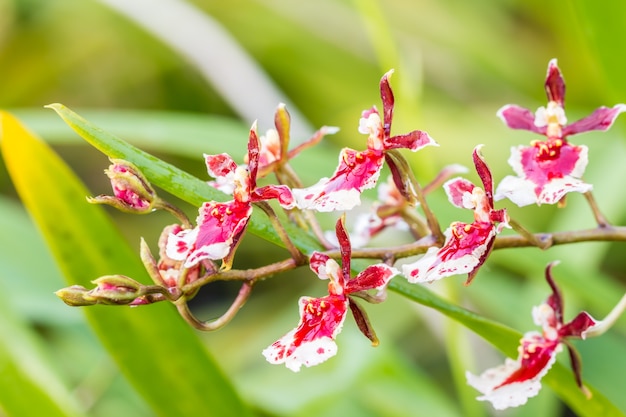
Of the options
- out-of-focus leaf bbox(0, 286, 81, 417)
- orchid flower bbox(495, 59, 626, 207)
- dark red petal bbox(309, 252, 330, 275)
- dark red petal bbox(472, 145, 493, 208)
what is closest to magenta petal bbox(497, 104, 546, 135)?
orchid flower bbox(495, 59, 626, 207)

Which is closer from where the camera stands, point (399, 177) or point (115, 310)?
point (399, 177)

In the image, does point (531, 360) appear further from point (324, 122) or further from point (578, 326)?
point (324, 122)

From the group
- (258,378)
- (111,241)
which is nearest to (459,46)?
(258,378)

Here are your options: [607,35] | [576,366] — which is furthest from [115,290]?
[607,35]

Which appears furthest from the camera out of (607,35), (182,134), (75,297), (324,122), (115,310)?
(324,122)

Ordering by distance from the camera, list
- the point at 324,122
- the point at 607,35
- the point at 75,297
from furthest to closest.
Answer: the point at 324,122, the point at 607,35, the point at 75,297

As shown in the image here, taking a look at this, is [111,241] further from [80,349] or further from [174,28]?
[174,28]

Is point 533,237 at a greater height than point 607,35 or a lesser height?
lesser

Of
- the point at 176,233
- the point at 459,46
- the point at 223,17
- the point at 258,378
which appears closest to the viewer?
the point at 176,233
